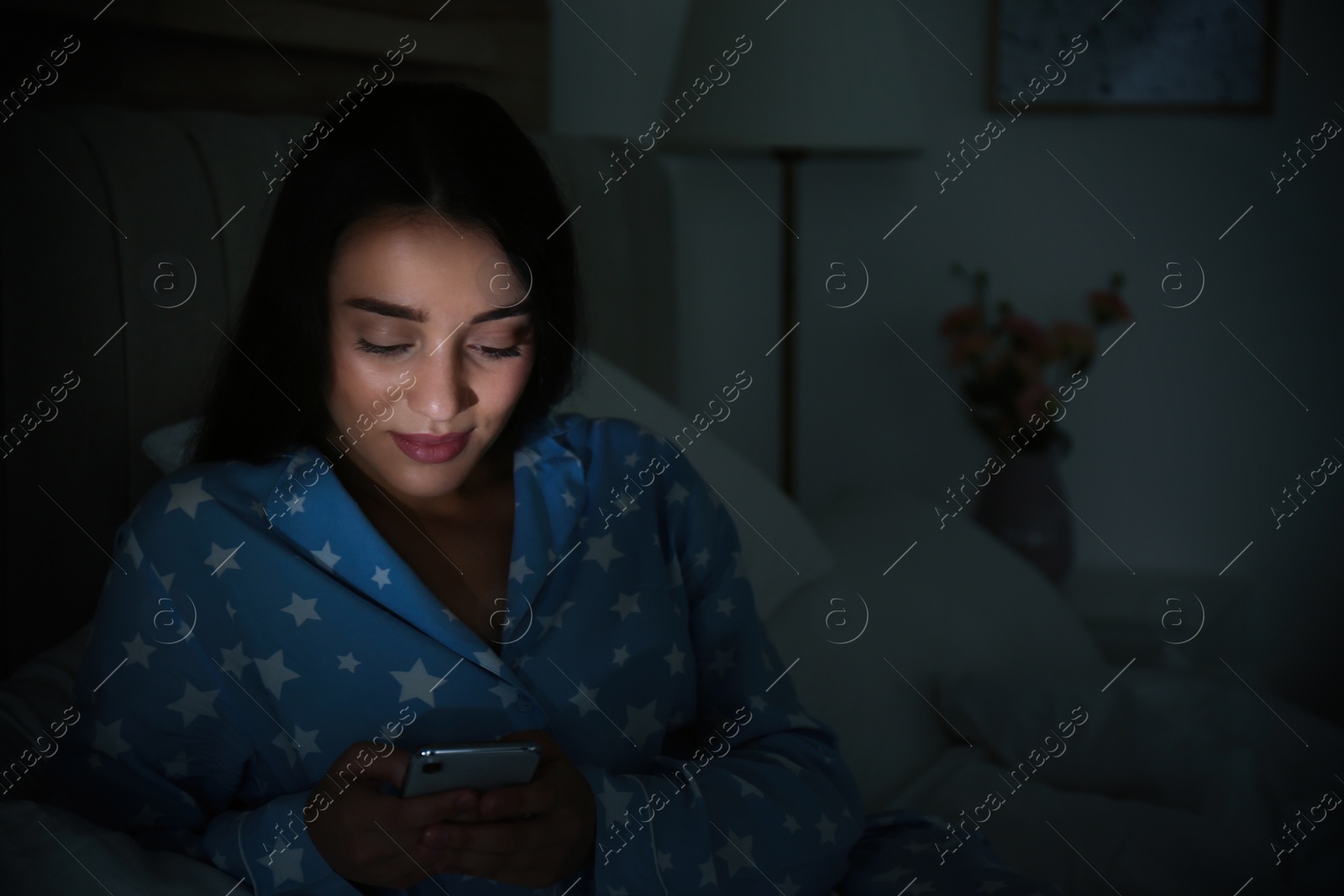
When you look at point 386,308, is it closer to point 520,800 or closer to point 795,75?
point 520,800

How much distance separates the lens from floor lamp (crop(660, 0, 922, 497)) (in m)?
1.79

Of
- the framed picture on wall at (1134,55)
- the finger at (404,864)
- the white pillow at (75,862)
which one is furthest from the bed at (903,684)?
the framed picture on wall at (1134,55)

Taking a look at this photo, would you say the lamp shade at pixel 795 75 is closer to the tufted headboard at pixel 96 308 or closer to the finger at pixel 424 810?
the tufted headboard at pixel 96 308

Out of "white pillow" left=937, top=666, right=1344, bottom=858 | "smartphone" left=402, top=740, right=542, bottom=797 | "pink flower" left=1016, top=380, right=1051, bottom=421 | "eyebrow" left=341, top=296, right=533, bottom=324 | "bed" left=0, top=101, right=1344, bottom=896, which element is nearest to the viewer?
"smartphone" left=402, top=740, right=542, bottom=797

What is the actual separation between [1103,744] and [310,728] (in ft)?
2.80

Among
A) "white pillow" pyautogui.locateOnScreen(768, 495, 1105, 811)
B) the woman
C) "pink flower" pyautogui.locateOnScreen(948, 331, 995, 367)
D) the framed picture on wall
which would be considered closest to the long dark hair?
the woman

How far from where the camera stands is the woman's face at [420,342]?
791 millimetres

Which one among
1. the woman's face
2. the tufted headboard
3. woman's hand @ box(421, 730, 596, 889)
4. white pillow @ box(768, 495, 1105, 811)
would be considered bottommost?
white pillow @ box(768, 495, 1105, 811)

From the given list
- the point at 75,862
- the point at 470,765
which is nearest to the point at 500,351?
the point at 470,765

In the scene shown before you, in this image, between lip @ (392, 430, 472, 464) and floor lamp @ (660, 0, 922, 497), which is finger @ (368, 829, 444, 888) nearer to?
lip @ (392, 430, 472, 464)

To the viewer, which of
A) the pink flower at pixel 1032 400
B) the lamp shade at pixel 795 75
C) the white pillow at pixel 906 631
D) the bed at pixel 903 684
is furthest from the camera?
the pink flower at pixel 1032 400

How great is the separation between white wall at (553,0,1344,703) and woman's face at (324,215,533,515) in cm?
112

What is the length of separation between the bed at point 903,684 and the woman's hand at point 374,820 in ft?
0.29

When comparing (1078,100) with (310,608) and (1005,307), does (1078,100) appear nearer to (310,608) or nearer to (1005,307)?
(1005,307)
